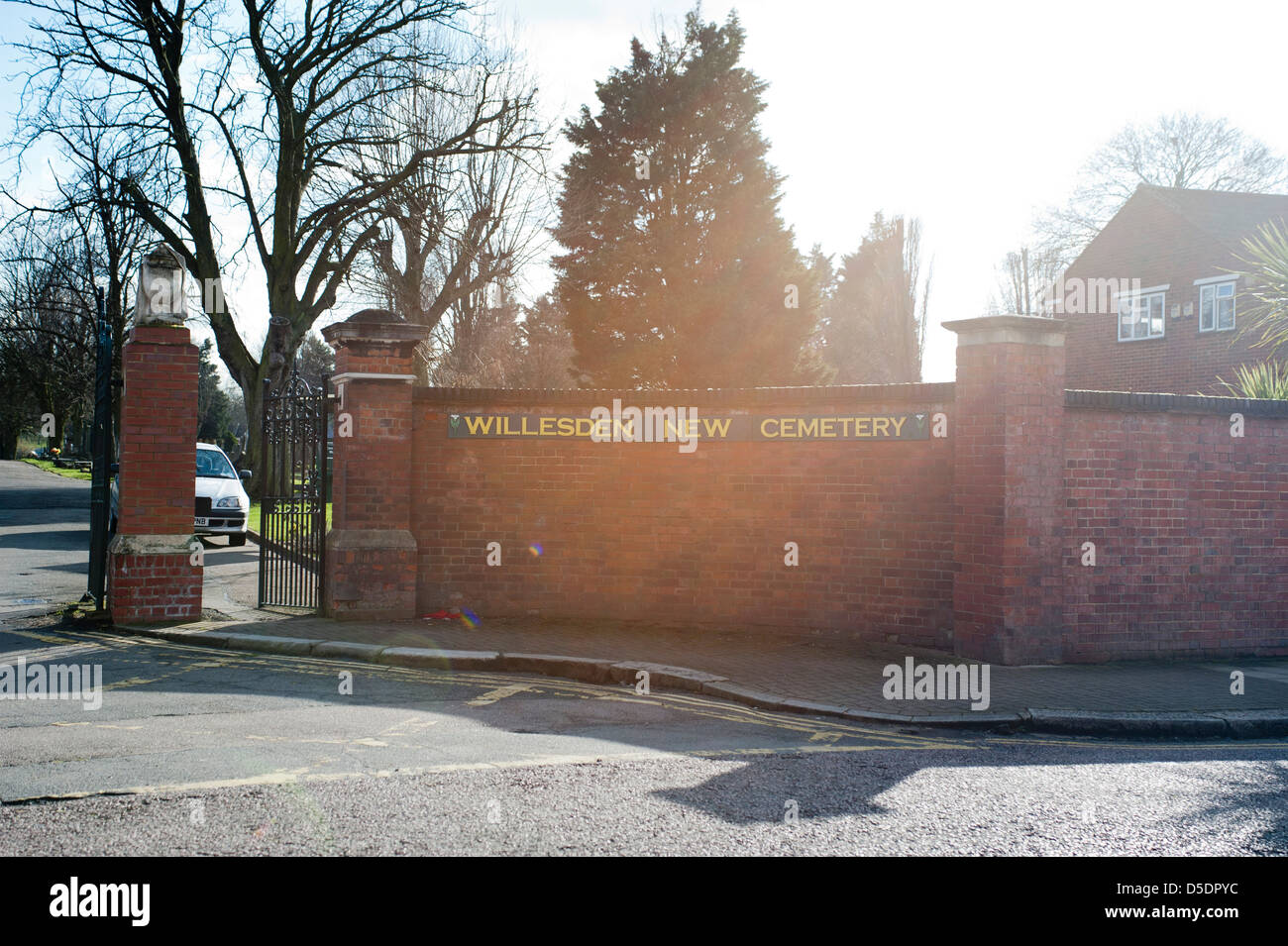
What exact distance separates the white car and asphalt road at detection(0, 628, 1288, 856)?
1202 cm

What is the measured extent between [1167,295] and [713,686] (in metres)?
23.6

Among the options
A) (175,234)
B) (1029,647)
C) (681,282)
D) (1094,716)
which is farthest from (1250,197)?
(175,234)

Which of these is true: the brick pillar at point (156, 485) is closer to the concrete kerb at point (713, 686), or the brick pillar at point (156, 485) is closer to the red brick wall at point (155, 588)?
the red brick wall at point (155, 588)

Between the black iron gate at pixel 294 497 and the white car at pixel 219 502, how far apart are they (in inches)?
307

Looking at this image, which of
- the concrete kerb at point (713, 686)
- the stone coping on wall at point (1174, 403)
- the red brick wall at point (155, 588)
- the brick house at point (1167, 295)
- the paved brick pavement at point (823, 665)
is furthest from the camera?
the brick house at point (1167, 295)

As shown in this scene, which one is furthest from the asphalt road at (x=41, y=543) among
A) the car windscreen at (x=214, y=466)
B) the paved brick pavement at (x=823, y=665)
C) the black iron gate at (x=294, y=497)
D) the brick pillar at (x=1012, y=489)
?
the brick pillar at (x=1012, y=489)

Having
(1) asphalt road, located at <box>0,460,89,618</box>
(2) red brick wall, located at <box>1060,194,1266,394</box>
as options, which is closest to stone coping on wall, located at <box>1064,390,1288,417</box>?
(1) asphalt road, located at <box>0,460,89,618</box>

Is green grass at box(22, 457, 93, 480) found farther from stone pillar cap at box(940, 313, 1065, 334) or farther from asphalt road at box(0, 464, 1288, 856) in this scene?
stone pillar cap at box(940, 313, 1065, 334)

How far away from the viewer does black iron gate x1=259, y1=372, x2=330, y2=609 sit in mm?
10852

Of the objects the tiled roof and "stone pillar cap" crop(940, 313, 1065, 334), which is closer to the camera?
"stone pillar cap" crop(940, 313, 1065, 334)

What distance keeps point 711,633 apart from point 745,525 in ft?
3.89

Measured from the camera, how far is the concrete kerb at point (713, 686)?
22.6ft

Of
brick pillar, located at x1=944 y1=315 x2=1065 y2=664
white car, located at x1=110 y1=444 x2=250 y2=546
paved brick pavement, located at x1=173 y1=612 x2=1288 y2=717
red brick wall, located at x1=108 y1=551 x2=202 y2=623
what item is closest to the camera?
paved brick pavement, located at x1=173 y1=612 x2=1288 y2=717

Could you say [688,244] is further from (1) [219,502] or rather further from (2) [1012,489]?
(2) [1012,489]
